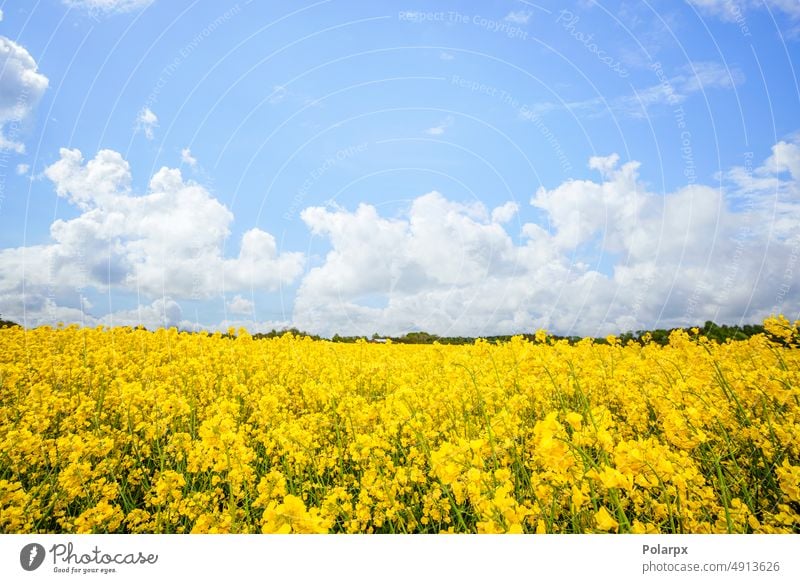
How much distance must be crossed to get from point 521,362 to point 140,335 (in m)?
7.13

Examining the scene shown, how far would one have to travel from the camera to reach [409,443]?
4105mm
